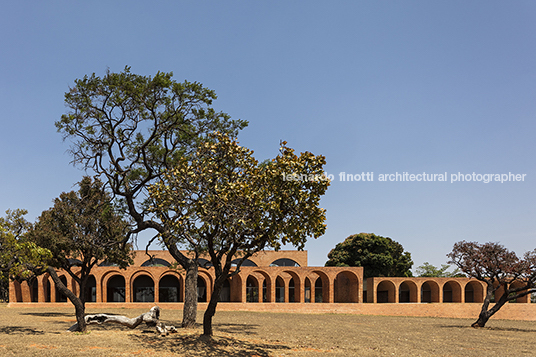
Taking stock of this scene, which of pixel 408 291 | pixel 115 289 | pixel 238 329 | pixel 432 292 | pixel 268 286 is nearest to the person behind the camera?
pixel 238 329

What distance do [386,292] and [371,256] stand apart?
4.50 m

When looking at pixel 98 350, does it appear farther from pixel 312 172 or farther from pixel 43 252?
pixel 312 172

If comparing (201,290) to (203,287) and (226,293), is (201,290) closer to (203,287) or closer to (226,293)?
(203,287)

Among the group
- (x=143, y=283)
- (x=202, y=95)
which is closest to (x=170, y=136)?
(x=202, y=95)

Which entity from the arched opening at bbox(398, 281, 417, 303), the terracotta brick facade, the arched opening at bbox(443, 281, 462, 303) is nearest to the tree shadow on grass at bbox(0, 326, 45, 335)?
the terracotta brick facade

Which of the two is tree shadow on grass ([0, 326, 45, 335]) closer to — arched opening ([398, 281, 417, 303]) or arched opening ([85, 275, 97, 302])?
arched opening ([85, 275, 97, 302])

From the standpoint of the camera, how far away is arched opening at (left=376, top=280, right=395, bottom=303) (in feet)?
157

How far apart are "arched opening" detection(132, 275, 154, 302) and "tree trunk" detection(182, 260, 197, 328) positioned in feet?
103

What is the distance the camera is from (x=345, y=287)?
48.9 m

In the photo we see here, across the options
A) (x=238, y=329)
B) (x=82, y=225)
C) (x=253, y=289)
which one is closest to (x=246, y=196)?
(x=238, y=329)

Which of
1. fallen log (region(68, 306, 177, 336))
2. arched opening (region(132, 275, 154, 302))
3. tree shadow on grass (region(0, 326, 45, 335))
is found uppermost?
fallen log (region(68, 306, 177, 336))

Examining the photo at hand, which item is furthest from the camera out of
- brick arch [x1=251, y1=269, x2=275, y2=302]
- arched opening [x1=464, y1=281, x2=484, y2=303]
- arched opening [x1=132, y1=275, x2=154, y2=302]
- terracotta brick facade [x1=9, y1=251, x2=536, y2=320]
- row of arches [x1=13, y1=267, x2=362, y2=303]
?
arched opening [x1=464, y1=281, x2=484, y2=303]

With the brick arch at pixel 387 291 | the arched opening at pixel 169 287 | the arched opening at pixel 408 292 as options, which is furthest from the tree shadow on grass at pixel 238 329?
the arched opening at pixel 408 292

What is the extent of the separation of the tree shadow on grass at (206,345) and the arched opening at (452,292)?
41.3 meters
